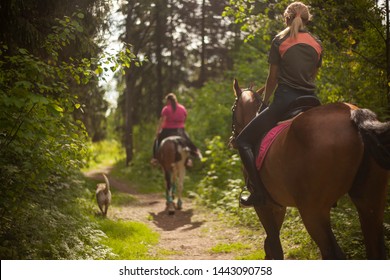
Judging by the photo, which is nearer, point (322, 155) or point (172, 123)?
point (322, 155)

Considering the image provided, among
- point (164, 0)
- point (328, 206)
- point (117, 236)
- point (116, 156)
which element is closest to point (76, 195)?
point (117, 236)

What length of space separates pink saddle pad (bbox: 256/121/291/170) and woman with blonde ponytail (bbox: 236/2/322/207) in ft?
0.29

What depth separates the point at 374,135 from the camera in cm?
363

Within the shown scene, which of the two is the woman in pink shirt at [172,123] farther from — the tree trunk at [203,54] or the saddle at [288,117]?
the saddle at [288,117]

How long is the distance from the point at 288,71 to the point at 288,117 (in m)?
0.54

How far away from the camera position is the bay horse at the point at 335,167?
12.2 ft

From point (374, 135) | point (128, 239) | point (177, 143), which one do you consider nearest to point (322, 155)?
point (374, 135)

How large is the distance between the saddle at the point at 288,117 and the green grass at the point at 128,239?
2998 mm

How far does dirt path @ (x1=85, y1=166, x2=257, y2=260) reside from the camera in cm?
713

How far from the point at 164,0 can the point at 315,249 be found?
6272 millimetres

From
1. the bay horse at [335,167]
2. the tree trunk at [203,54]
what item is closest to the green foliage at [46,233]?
the bay horse at [335,167]

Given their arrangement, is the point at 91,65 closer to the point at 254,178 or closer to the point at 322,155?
the point at 254,178
